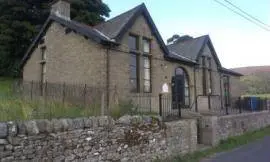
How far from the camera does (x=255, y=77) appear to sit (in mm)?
54469

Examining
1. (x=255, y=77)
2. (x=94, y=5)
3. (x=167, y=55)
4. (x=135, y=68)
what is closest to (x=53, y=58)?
(x=135, y=68)

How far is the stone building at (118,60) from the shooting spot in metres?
13.6

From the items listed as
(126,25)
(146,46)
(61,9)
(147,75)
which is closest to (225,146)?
(147,75)

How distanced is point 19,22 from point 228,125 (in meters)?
21.0

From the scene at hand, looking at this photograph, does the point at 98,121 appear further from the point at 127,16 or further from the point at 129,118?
the point at 127,16

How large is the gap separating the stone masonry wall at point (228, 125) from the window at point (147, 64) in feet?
13.5

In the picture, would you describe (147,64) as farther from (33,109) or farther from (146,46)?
(33,109)

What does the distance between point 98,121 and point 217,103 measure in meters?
14.1

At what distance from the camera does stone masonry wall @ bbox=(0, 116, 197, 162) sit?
629cm

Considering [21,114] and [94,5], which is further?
[94,5]

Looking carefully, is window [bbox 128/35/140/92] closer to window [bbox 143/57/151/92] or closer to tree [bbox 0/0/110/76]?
window [bbox 143/57/151/92]

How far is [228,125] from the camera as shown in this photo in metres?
15.2

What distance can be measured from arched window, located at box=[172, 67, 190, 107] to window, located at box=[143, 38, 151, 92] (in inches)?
131

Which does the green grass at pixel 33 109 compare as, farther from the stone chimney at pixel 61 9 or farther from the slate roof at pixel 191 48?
the slate roof at pixel 191 48
